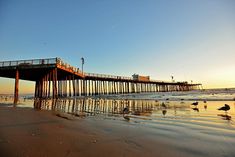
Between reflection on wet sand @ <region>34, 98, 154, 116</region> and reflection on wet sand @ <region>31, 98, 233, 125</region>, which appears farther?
reflection on wet sand @ <region>34, 98, 154, 116</region>

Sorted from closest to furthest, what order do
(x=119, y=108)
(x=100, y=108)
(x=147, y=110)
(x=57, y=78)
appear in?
(x=147, y=110), (x=119, y=108), (x=100, y=108), (x=57, y=78)

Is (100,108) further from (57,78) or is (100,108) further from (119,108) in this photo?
(57,78)

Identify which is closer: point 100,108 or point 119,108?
point 119,108

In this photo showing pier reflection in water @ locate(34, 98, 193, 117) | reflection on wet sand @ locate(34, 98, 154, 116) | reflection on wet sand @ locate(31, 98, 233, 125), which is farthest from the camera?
reflection on wet sand @ locate(34, 98, 154, 116)

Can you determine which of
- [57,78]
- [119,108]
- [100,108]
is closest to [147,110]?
[119,108]

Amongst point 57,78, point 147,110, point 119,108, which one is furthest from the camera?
point 57,78

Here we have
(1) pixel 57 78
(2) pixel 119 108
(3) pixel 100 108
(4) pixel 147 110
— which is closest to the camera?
(4) pixel 147 110

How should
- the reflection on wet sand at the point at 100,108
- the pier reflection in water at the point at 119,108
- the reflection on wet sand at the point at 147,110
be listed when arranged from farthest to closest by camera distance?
the reflection on wet sand at the point at 100,108
the pier reflection in water at the point at 119,108
the reflection on wet sand at the point at 147,110

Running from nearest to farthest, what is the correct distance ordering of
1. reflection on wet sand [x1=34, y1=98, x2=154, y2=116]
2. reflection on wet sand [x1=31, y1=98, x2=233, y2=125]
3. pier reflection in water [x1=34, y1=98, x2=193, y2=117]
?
reflection on wet sand [x1=31, y1=98, x2=233, y2=125] < pier reflection in water [x1=34, y1=98, x2=193, y2=117] < reflection on wet sand [x1=34, y1=98, x2=154, y2=116]

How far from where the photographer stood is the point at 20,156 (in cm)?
323

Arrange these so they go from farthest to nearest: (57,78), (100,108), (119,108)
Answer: (57,78) < (100,108) < (119,108)

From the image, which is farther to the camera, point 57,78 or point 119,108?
point 57,78

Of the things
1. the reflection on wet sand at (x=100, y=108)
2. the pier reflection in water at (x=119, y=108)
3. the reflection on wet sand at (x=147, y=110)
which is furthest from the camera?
Answer: the reflection on wet sand at (x=100, y=108)

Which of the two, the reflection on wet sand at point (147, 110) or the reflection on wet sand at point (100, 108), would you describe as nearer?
the reflection on wet sand at point (147, 110)
